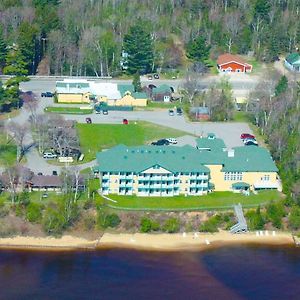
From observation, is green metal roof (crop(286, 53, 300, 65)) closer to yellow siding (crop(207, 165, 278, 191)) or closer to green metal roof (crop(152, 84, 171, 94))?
green metal roof (crop(152, 84, 171, 94))

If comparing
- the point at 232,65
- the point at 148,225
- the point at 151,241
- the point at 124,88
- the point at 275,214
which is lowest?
the point at 151,241

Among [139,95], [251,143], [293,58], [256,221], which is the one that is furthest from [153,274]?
[293,58]

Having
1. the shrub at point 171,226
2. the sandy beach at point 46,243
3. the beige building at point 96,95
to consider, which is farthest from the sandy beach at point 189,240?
the beige building at point 96,95

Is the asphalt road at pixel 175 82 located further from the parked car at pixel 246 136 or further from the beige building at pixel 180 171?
the beige building at pixel 180 171

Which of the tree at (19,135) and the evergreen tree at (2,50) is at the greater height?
the evergreen tree at (2,50)

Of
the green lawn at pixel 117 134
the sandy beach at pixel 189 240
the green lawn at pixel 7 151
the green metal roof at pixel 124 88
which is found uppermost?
the green metal roof at pixel 124 88

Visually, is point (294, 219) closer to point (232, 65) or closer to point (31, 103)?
point (31, 103)

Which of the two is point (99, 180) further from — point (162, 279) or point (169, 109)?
point (169, 109)

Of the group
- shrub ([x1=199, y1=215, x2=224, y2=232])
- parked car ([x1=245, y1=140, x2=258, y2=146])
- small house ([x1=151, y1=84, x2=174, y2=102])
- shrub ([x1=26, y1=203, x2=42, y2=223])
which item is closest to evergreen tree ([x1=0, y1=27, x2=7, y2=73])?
small house ([x1=151, y1=84, x2=174, y2=102])
